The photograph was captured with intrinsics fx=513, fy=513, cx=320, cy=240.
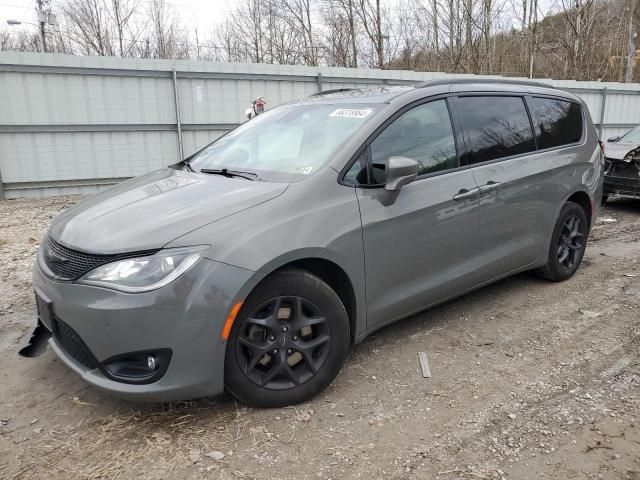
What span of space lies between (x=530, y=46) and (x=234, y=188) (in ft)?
76.3

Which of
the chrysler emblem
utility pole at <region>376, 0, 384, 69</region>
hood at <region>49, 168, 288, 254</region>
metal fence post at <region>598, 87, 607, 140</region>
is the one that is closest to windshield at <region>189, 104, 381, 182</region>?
hood at <region>49, 168, 288, 254</region>

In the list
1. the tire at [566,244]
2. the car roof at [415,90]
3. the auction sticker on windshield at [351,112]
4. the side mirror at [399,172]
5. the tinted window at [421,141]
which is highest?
the car roof at [415,90]

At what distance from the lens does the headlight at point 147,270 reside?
7.73ft

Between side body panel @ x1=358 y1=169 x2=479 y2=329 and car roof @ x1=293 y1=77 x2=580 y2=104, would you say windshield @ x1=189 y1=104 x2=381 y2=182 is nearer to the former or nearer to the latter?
car roof @ x1=293 y1=77 x2=580 y2=104

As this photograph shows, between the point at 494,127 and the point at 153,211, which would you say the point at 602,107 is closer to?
the point at 494,127

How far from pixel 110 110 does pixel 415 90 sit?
821cm

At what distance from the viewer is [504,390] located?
2982 millimetres

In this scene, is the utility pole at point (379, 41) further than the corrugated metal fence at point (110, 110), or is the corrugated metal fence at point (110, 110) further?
the utility pole at point (379, 41)

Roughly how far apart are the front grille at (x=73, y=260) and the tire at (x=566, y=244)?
3.57 meters

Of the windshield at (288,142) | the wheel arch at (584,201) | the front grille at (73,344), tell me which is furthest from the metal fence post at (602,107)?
the front grille at (73,344)

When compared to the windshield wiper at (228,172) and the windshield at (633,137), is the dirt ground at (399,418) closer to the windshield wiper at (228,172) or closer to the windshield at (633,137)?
the windshield wiper at (228,172)

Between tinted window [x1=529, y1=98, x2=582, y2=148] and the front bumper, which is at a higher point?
tinted window [x1=529, y1=98, x2=582, y2=148]

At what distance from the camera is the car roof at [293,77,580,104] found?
3.45 meters

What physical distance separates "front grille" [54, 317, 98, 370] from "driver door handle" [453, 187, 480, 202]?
239cm
